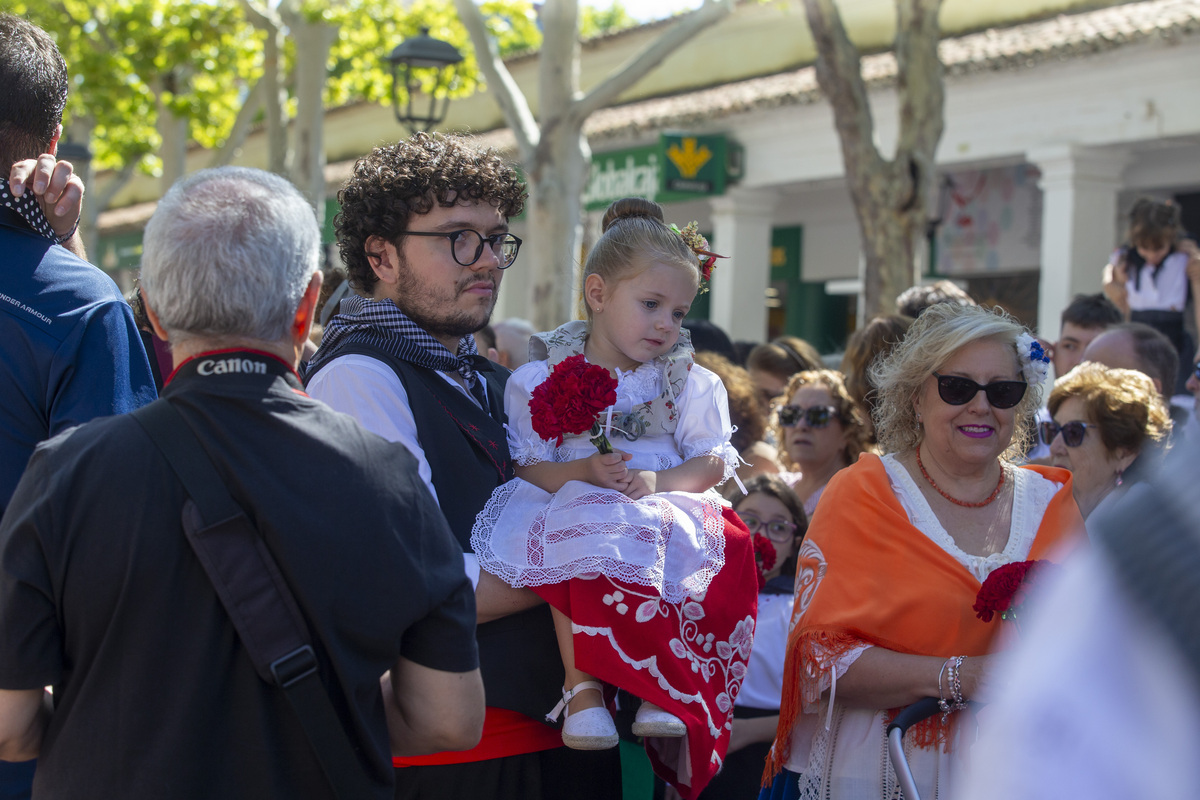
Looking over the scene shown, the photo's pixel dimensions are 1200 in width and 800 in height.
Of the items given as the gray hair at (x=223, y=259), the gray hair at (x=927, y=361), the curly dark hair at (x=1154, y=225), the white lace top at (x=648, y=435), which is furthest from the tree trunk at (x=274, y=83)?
the gray hair at (x=223, y=259)

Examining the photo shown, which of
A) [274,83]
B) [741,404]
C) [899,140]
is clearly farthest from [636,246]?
[274,83]

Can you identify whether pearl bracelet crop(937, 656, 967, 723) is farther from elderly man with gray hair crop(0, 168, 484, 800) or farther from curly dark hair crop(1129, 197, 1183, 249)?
curly dark hair crop(1129, 197, 1183, 249)

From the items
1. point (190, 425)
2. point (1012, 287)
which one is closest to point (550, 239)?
point (1012, 287)

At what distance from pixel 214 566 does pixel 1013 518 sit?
8.00 feet

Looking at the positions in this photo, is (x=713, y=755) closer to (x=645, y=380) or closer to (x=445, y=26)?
(x=645, y=380)

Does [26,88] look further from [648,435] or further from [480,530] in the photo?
[648,435]

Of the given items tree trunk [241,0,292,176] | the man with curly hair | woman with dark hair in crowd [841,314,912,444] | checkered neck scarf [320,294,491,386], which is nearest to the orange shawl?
the man with curly hair

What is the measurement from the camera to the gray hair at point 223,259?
1.82 metres

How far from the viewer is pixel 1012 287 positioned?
14805mm

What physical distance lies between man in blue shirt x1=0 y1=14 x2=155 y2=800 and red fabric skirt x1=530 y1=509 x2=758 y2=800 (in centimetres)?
108

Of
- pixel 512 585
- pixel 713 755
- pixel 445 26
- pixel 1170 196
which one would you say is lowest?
pixel 713 755

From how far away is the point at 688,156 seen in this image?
614 inches

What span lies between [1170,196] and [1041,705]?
→ 13.6 meters

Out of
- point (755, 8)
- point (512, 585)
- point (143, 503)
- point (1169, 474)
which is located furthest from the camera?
point (755, 8)
